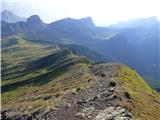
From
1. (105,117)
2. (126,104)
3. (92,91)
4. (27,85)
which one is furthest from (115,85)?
(27,85)

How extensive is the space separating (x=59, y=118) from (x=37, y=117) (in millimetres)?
7827

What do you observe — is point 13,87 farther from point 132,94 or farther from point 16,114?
point 132,94

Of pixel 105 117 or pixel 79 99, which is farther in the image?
pixel 79 99

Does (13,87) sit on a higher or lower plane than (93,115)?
lower

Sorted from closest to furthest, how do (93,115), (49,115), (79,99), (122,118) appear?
(122,118), (93,115), (49,115), (79,99)

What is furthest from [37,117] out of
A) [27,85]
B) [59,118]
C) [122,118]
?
[27,85]

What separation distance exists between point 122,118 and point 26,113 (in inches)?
1032

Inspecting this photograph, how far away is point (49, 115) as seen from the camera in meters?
56.5

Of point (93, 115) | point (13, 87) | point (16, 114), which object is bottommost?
point (13, 87)

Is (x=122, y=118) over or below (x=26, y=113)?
over

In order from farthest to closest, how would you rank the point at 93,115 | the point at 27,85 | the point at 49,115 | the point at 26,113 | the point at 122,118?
the point at 27,85 → the point at 26,113 → the point at 49,115 → the point at 93,115 → the point at 122,118

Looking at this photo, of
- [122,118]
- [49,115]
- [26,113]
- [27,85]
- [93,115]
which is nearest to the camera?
[122,118]

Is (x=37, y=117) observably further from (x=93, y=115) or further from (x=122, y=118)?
(x=122, y=118)

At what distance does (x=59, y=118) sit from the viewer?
52875 millimetres
